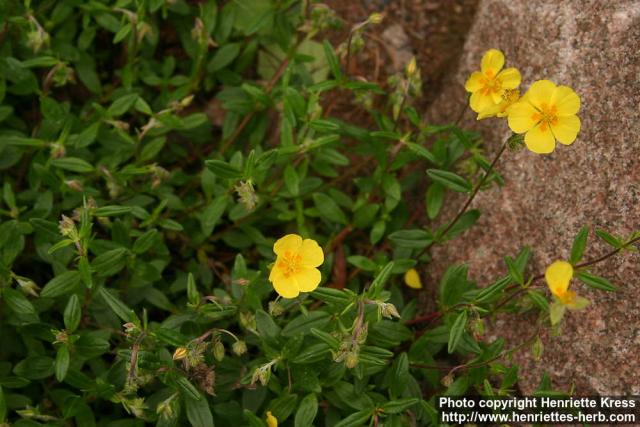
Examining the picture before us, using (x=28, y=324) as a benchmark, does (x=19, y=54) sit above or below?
above

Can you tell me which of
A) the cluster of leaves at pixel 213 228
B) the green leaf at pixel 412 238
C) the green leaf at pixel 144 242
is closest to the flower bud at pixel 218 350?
the cluster of leaves at pixel 213 228

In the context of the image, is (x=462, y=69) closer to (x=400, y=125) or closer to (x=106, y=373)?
(x=400, y=125)

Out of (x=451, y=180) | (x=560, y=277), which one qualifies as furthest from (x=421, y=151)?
(x=560, y=277)

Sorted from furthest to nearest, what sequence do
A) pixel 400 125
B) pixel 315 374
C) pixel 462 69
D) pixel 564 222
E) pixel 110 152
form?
pixel 400 125 < pixel 462 69 < pixel 110 152 < pixel 564 222 < pixel 315 374

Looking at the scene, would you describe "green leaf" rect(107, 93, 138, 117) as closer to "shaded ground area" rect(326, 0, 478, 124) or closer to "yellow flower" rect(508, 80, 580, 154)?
Result: "shaded ground area" rect(326, 0, 478, 124)

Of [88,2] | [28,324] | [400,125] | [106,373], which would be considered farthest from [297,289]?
[88,2]

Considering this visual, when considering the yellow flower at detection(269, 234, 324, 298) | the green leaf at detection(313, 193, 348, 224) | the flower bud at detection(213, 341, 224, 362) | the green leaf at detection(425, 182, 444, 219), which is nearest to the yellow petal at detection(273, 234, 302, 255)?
the yellow flower at detection(269, 234, 324, 298)
